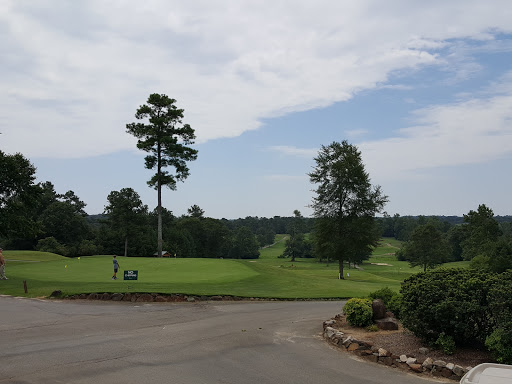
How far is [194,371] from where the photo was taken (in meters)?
9.81

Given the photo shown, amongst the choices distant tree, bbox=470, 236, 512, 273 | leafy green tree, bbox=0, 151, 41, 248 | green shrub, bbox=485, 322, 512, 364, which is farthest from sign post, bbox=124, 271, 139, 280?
distant tree, bbox=470, 236, 512, 273

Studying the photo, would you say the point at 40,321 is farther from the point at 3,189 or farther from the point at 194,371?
the point at 3,189

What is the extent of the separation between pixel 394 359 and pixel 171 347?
18.7 ft

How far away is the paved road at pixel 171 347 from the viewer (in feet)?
31.1

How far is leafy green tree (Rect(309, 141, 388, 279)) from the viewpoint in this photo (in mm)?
41938

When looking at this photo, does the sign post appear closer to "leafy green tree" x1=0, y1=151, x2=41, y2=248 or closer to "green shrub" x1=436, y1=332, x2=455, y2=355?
"green shrub" x1=436, y1=332, x2=455, y2=355

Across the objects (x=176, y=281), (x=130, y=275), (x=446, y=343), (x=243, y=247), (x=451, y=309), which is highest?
(x=451, y=309)

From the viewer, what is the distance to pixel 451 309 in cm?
1086

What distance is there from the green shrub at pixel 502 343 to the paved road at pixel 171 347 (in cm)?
186

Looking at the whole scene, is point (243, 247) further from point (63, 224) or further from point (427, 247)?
point (427, 247)

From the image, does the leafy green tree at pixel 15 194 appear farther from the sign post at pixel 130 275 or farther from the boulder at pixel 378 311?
the boulder at pixel 378 311

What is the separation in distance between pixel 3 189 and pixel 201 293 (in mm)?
26022

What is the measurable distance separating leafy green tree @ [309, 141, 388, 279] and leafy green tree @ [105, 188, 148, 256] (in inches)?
1878

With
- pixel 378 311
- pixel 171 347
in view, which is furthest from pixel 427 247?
pixel 171 347
